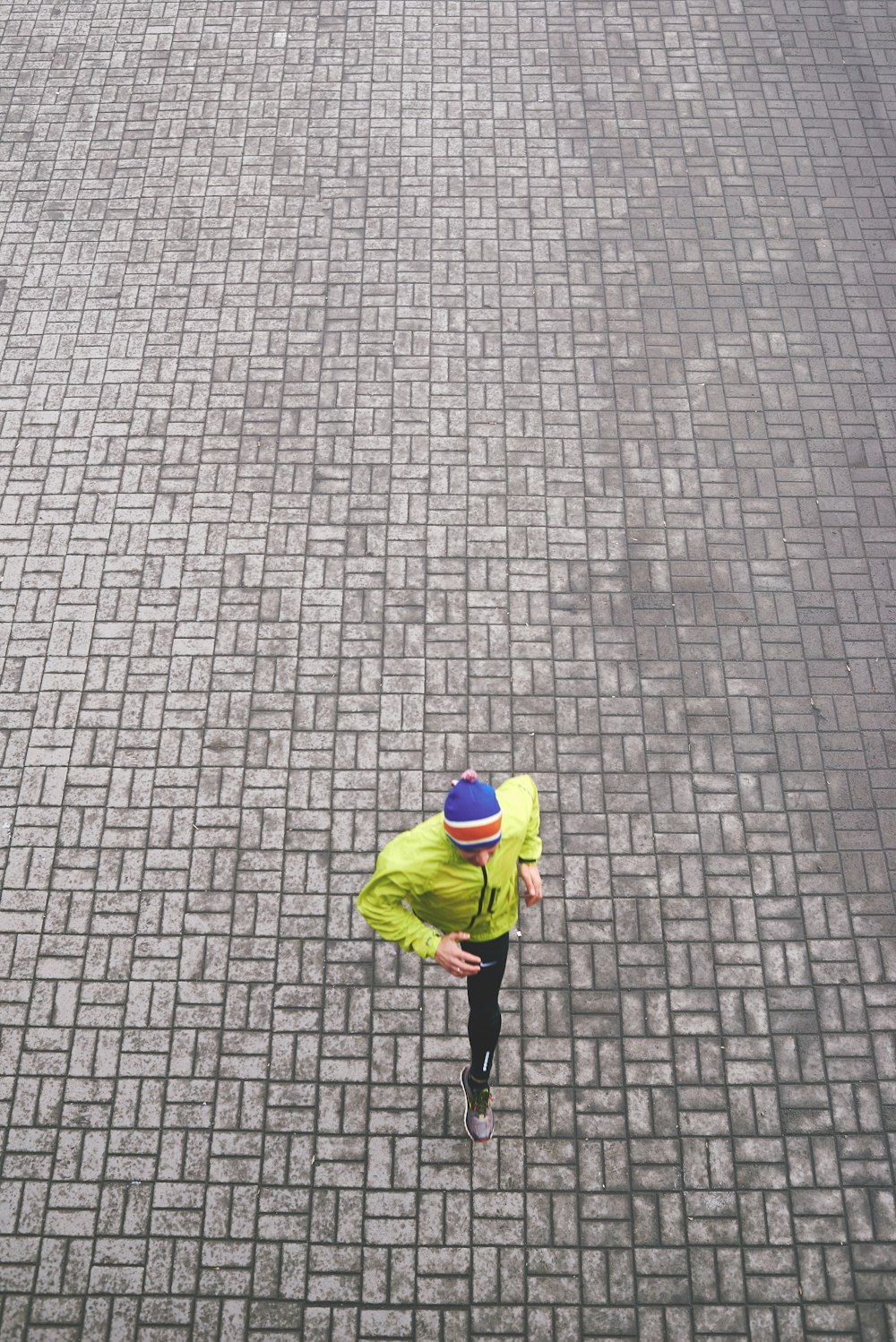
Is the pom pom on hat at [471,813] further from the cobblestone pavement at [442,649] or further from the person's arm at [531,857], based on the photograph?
the cobblestone pavement at [442,649]

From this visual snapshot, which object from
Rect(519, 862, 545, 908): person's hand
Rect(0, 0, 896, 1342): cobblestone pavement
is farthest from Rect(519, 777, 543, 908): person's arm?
Rect(0, 0, 896, 1342): cobblestone pavement

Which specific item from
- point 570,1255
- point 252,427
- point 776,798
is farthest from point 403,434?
point 570,1255

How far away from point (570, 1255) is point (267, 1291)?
1.36 m

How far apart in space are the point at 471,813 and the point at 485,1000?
44.5 inches

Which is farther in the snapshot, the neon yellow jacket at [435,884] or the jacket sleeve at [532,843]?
the jacket sleeve at [532,843]

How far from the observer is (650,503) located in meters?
6.56

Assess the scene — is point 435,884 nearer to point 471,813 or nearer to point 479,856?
point 479,856

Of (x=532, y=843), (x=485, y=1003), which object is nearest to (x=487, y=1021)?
(x=485, y=1003)

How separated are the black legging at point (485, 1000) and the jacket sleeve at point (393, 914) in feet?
0.84

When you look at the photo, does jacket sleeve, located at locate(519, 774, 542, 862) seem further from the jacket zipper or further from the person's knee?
the person's knee

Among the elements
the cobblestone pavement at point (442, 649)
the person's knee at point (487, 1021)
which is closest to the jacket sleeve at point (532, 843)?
the person's knee at point (487, 1021)

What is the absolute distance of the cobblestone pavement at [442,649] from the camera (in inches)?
182

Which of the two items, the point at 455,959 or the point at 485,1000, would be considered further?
the point at 485,1000

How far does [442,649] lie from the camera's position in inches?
239
